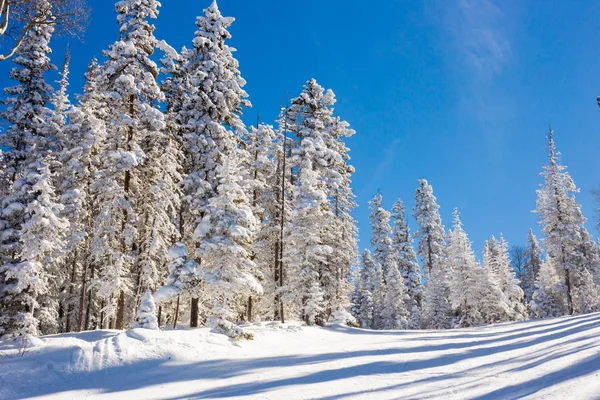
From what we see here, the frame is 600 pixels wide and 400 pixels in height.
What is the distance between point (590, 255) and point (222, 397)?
52888mm

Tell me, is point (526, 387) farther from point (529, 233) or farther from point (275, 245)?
point (529, 233)

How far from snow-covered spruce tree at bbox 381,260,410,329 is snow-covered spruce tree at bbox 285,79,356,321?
1667 centimetres

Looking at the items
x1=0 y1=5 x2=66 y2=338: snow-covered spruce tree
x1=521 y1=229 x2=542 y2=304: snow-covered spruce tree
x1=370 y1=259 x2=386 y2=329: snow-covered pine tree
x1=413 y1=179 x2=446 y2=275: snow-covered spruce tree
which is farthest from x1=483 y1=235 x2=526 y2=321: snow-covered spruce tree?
x1=0 y1=5 x2=66 y2=338: snow-covered spruce tree

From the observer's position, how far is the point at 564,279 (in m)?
41.7

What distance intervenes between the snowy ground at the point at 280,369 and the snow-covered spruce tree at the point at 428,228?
3914cm

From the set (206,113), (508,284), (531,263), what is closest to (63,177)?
(206,113)

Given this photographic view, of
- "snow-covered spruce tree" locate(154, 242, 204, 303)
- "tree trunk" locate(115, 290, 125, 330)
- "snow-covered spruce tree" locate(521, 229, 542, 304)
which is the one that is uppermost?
"snow-covered spruce tree" locate(521, 229, 542, 304)

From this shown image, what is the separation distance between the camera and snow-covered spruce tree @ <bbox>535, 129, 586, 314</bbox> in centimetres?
4078

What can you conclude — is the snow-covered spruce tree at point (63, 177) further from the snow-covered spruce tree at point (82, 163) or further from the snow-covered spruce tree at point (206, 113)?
the snow-covered spruce tree at point (206, 113)

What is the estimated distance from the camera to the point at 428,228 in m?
56.8

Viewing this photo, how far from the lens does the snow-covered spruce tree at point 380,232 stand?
56.1m

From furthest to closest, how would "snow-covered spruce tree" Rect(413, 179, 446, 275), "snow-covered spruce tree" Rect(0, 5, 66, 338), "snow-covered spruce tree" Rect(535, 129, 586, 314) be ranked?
"snow-covered spruce tree" Rect(413, 179, 446, 275)
"snow-covered spruce tree" Rect(535, 129, 586, 314)
"snow-covered spruce tree" Rect(0, 5, 66, 338)

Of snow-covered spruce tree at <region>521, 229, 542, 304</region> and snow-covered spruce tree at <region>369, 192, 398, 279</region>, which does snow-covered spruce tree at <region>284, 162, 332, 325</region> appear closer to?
snow-covered spruce tree at <region>369, 192, 398, 279</region>

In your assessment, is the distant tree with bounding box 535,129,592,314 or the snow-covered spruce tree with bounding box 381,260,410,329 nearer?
the distant tree with bounding box 535,129,592,314
